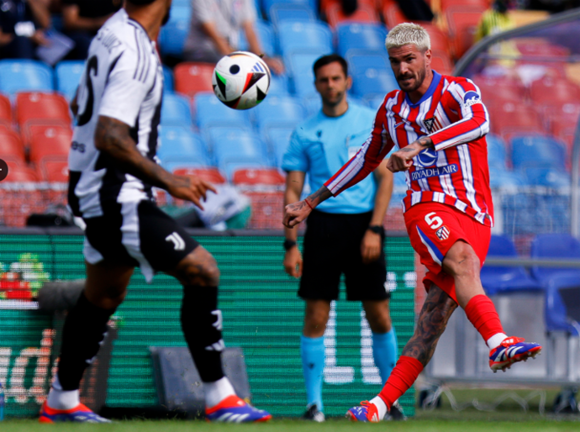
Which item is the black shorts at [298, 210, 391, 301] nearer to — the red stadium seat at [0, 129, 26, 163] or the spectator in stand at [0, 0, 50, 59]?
the red stadium seat at [0, 129, 26, 163]

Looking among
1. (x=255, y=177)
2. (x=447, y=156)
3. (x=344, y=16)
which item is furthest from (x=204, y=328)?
(x=344, y=16)

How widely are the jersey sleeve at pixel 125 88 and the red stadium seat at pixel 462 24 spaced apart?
37.3 feet

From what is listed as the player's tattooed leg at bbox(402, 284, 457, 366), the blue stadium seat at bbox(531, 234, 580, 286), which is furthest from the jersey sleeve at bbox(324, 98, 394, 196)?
the blue stadium seat at bbox(531, 234, 580, 286)

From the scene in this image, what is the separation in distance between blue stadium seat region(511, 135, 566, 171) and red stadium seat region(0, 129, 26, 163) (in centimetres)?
691

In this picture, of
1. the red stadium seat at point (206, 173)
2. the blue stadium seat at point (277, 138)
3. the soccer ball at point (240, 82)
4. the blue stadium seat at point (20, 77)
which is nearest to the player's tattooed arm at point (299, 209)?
the soccer ball at point (240, 82)

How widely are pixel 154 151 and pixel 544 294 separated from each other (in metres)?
4.46

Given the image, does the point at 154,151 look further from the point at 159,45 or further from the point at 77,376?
the point at 159,45

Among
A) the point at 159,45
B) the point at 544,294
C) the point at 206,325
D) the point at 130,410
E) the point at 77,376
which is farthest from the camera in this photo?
the point at 159,45

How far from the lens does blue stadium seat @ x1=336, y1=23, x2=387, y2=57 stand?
1418cm

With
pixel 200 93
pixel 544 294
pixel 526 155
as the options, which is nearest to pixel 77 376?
pixel 544 294

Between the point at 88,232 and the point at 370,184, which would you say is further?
the point at 370,184

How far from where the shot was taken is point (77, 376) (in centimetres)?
506

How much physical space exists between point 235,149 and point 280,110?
147cm

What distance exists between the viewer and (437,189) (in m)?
4.77
